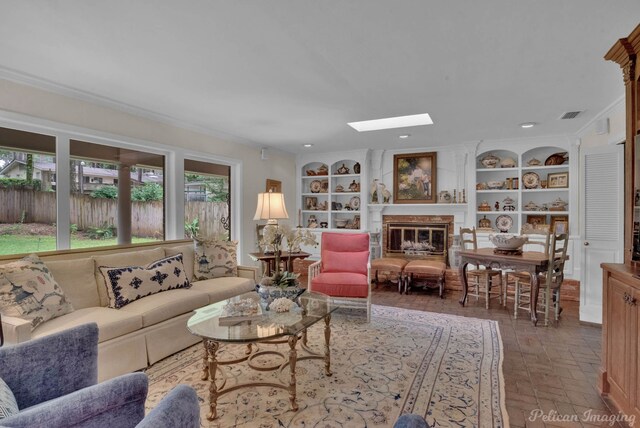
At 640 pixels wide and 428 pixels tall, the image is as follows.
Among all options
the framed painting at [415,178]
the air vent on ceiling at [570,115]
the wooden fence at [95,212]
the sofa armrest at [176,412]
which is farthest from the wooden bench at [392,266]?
the sofa armrest at [176,412]

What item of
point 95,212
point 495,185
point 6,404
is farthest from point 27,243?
point 495,185

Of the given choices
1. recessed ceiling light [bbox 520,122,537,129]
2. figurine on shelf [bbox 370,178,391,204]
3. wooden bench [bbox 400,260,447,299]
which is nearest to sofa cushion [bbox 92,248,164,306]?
wooden bench [bbox 400,260,447,299]

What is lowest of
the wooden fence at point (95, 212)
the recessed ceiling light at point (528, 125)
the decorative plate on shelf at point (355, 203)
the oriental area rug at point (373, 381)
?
the oriental area rug at point (373, 381)

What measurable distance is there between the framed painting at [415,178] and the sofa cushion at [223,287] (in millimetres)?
3427

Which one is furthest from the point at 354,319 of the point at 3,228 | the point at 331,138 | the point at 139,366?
the point at 3,228

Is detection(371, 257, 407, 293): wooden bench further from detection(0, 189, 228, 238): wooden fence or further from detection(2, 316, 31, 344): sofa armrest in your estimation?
detection(2, 316, 31, 344): sofa armrest

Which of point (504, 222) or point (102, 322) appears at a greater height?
point (504, 222)

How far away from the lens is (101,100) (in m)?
3.25

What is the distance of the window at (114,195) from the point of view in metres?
3.35

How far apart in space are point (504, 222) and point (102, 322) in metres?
5.67

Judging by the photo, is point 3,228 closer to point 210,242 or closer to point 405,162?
point 210,242

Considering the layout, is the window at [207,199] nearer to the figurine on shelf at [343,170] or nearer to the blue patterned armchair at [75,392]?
the figurine on shelf at [343,170]

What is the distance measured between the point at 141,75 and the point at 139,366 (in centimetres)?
235

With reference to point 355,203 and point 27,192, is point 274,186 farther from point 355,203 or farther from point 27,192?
point 27,192
